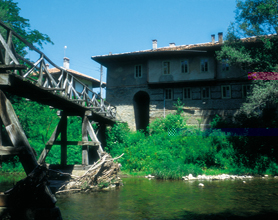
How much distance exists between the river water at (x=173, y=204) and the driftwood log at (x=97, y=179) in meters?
0.52

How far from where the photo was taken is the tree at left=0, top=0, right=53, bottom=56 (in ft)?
65.9

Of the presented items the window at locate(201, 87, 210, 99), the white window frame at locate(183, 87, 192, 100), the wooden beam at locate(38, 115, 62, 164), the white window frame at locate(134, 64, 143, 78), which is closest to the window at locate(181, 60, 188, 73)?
the white window frame at locate(183, 87, 192, 100)

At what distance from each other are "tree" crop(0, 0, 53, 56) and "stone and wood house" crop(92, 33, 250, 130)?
528 centimetres

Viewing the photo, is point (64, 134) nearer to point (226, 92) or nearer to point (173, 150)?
point (173, 150)

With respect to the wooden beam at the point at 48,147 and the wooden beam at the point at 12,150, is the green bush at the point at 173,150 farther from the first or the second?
the wooden beam at the point at 12,150

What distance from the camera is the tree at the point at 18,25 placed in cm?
2009

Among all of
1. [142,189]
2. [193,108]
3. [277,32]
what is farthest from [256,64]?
[142,189]

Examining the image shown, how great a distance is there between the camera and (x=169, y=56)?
78.5ft

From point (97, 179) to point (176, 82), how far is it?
46.7 ft

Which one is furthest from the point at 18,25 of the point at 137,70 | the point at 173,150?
the point at 173,150

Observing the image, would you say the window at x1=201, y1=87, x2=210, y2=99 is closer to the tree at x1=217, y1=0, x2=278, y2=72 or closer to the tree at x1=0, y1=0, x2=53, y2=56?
the tree at x1=217, y1=0, x2=278, y2=72

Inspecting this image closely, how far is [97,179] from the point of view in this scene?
1108cm

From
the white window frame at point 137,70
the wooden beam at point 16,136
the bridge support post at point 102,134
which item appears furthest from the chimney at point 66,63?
the wooden beam at point 16,136

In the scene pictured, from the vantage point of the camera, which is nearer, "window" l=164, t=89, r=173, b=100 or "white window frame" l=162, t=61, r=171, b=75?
"white window frame" l=162, t=61, r=171, b=75
